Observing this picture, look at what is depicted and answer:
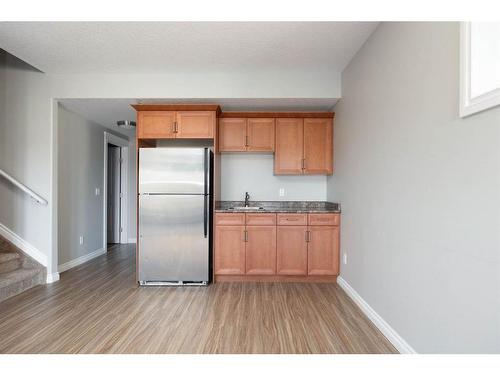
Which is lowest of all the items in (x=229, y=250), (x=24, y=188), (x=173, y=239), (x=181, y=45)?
(x=229, y=250)

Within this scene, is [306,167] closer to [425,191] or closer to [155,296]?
[425,191]

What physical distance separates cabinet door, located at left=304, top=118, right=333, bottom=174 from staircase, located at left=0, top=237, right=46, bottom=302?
3.52 metres

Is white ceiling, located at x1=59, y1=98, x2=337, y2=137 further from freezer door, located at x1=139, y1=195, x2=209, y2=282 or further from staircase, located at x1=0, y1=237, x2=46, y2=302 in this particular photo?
staircase, located at x1=0, y1=237, x2=46, y2=302

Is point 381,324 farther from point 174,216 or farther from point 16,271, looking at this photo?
point 16,271

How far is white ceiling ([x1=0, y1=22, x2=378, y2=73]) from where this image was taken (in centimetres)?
236

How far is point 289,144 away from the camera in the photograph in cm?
364

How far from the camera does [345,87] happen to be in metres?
3.15

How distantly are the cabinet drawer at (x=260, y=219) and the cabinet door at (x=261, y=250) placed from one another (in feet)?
0.20

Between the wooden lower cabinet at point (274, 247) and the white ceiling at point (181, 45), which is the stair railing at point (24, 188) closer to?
the white ceiling at point (181, 45)

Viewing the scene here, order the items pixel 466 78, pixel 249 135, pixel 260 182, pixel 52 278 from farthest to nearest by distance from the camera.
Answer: pixel 260 182
pixel 249 135
pixel 52 278
pixel 466 78

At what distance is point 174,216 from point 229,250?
0.79m

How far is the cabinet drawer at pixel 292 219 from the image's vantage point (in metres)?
3.38

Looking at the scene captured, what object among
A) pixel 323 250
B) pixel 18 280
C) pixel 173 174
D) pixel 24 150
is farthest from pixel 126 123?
pixel 323 250
